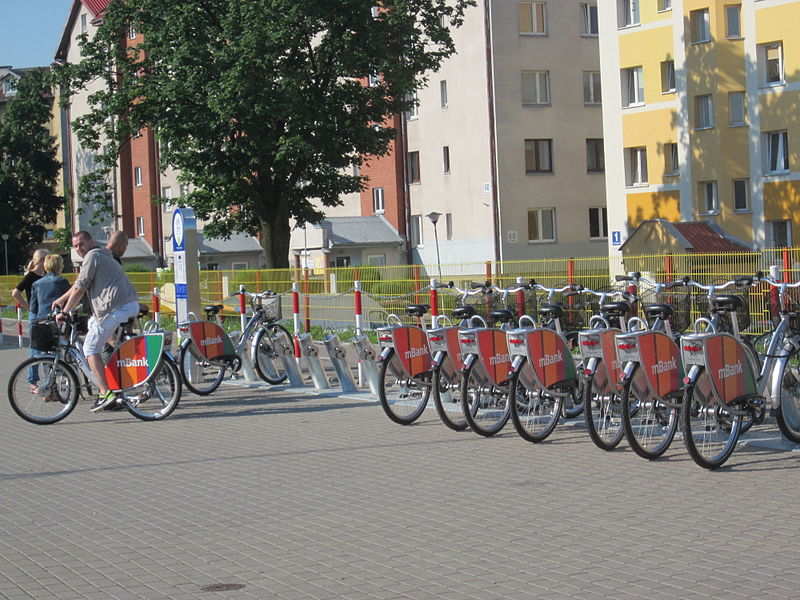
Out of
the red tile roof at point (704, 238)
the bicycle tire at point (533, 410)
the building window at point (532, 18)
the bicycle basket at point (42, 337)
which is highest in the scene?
the building window at point (532, 18)

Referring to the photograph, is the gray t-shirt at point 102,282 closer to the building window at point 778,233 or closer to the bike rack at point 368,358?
the bike rack at point 368,358

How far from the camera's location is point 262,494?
8867mm

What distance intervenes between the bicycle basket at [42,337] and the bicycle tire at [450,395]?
505cm

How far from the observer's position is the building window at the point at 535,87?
55656 mm

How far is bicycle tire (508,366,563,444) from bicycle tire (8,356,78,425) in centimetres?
504

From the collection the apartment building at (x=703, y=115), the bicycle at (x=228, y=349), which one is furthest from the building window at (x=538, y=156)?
the bicycle at (x=228, y=349)

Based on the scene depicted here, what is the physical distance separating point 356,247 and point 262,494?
53.5 m

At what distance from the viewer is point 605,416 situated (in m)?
10.1

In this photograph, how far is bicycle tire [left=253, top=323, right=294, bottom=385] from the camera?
1653 centimetres

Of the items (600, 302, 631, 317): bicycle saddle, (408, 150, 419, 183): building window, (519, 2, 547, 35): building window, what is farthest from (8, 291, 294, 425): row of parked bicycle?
(408, 150, 419, 183): building window

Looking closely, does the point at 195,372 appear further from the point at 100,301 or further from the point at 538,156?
the point at 538,156

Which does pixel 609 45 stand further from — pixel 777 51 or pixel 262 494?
pixel 262 494

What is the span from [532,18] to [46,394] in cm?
4516

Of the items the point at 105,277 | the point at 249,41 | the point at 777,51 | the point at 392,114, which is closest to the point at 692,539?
the point at 105,277
